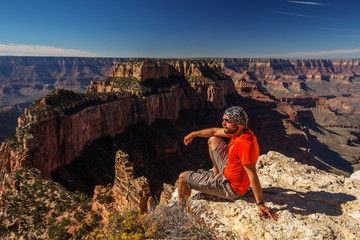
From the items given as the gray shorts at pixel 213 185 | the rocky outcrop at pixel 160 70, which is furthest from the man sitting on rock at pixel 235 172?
the rocky outcrop at pixel 160 70

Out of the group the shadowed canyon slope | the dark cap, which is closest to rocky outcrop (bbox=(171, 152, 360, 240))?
the shadowed canyon slope

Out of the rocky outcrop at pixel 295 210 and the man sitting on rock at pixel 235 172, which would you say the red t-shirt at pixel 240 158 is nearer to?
the man sitting on rock at pixel 235 172

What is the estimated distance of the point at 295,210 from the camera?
739 centimetres

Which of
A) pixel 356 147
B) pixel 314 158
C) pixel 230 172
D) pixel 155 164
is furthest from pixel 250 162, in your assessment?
pixel 356 147

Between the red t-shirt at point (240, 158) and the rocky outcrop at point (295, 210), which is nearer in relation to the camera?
the rocky outcrop at point (295, 210)

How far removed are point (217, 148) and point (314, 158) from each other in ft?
332

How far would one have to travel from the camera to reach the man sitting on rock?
271 inches

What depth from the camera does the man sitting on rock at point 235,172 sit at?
22.6ft

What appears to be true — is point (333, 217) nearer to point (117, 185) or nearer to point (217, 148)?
point (217, 148)

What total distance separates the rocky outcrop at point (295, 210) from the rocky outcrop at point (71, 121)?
83.0 feet

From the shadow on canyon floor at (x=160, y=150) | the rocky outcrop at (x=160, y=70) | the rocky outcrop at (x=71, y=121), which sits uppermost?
the rocky outcrop at (x=160, y=70)

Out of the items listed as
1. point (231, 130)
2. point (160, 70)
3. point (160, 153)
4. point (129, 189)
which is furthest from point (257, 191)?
point (160, 70)

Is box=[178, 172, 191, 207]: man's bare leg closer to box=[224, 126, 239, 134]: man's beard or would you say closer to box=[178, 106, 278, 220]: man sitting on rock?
box=[178, 106, 278, 220]: man sitting on rock

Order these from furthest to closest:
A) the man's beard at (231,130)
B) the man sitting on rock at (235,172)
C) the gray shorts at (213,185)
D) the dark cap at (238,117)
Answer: the gray shorts at (213,185) → the man's beard at (231,130) → the dark cap at (238,117) → the man sitting on rock at (235,172)
